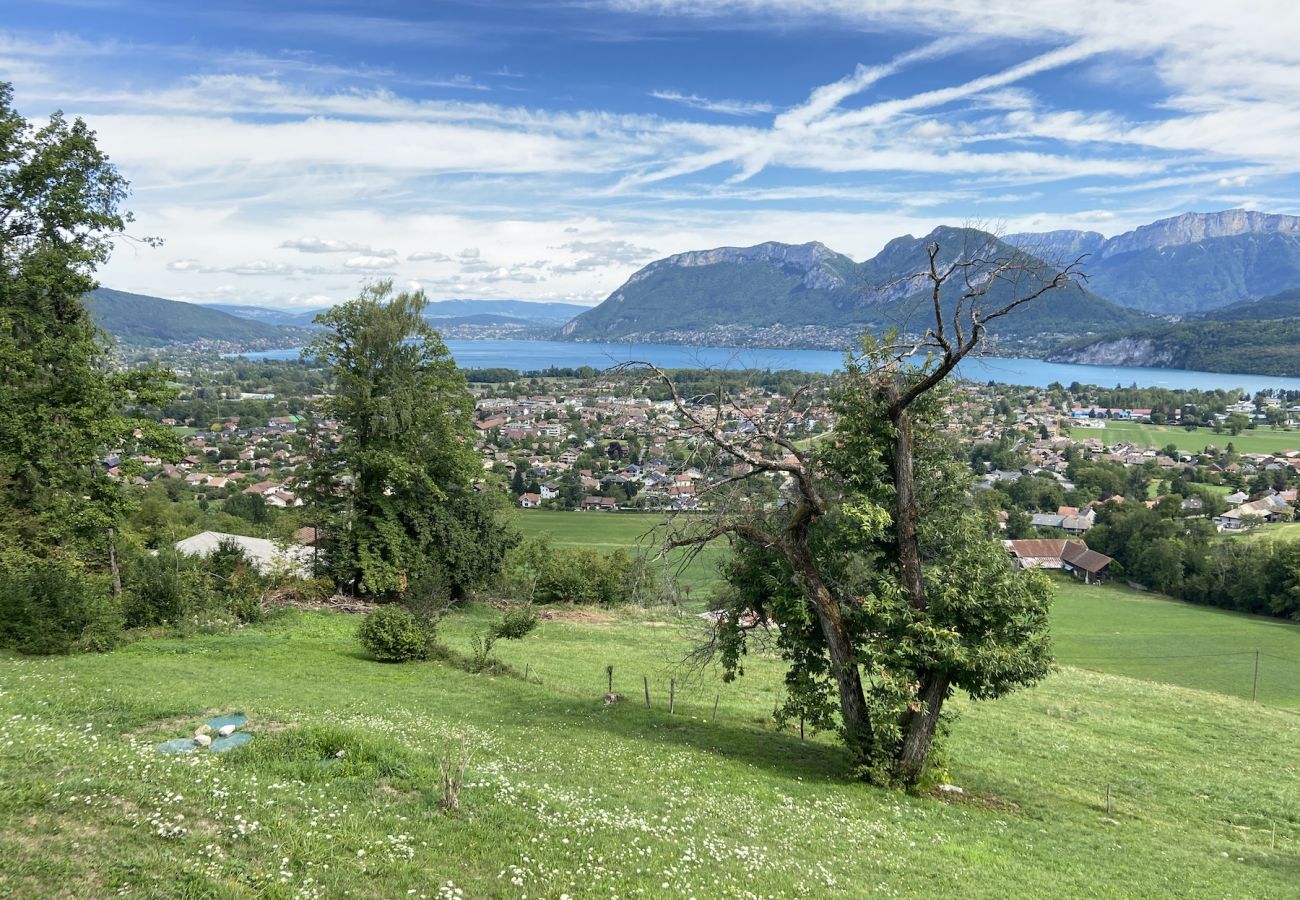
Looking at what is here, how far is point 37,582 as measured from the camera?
18.9 meters

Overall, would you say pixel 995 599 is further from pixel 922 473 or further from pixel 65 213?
pixel 65 213

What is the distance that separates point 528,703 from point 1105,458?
132 meters

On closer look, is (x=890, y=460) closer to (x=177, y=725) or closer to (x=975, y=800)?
(x=975, y=800)

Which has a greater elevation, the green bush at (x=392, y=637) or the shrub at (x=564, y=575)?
the green bush at (x=392, y=637)

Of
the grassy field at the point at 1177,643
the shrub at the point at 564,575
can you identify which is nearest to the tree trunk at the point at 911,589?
the shrub at the point at 564,575

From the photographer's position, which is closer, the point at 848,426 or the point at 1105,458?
the point at 848,426

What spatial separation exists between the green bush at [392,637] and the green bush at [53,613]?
659cm

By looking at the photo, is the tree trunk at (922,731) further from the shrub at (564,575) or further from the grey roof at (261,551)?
the grey roof at (261,551)

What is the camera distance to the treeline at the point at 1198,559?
58.6 meters

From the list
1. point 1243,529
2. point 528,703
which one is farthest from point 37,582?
point 1243,529

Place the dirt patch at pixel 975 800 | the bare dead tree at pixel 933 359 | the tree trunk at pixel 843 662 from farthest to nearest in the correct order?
1. the tree trunk at pixel 843 662
2. the dirt patch at pixel 975 800
3. the bare dead tree at pixel 933 359

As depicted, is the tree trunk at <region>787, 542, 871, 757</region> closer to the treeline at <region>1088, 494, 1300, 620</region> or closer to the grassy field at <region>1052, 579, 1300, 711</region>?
the grassy field at <region>1052, 579, 1300, 711</region>

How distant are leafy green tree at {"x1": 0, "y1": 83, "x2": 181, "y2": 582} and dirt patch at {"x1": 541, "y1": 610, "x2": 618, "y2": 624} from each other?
65.6 ft

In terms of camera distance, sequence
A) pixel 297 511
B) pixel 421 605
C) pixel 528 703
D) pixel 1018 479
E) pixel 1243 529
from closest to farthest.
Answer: pixel 528 703
pixel 421 605
pixel 297 511
pixel 1243 529
pixel 1018 479
